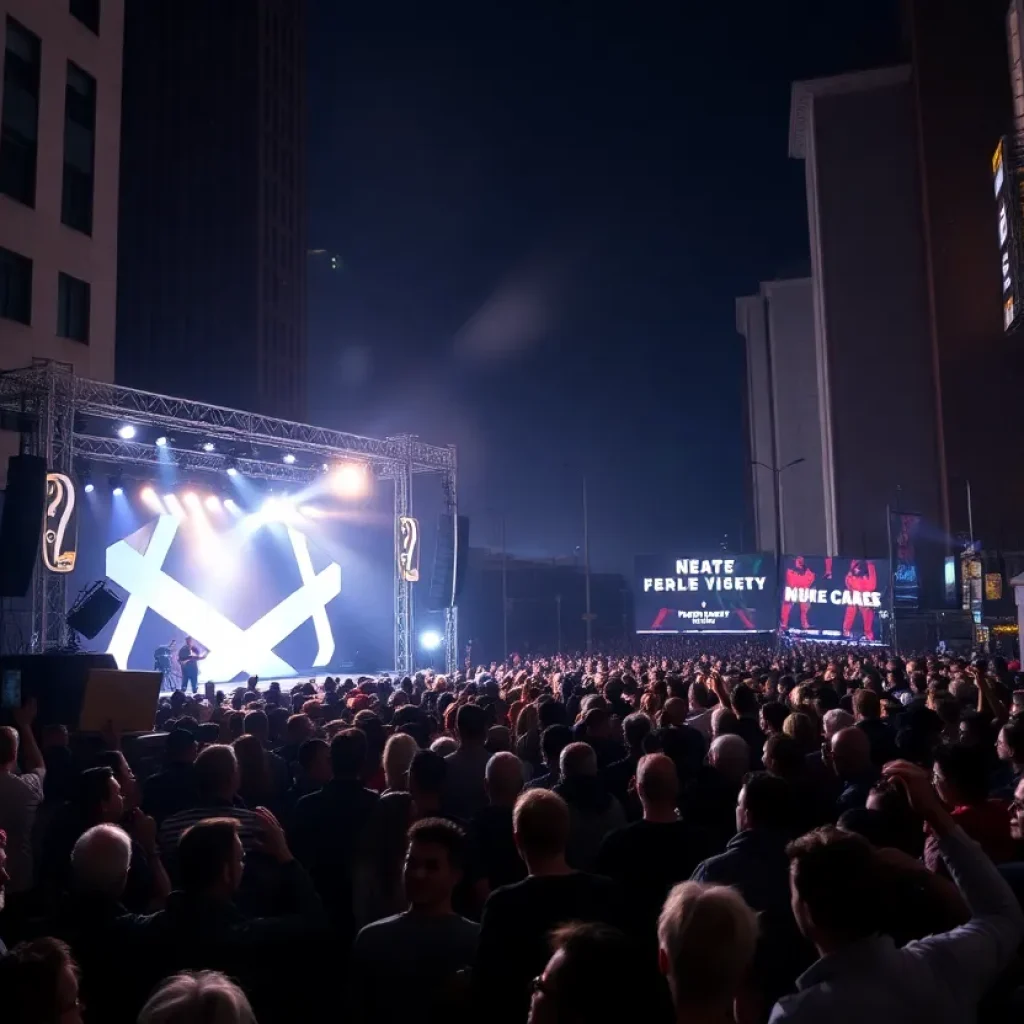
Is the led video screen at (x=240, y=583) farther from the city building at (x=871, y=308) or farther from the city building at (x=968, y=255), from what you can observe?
the city building at (x=968, y=255)

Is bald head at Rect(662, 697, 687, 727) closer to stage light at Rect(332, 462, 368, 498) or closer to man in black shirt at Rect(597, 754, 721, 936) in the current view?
man in black shirt at Rect(597, 754, 721, 936)

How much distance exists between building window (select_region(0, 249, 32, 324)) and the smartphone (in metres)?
11.9

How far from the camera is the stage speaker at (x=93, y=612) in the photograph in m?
17.5

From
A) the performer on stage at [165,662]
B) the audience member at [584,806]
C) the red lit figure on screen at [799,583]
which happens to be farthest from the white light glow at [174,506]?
the audience member at [584,806]

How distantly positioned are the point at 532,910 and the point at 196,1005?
136cm

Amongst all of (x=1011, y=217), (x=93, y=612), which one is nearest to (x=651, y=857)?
(x=93, y=612)

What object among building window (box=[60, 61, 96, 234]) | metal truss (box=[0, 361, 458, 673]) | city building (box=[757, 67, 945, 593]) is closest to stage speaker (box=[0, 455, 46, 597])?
metal truss (box=[0, 361, 458, 673])

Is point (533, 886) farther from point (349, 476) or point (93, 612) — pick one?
point (349, 476)

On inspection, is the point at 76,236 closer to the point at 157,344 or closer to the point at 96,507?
the point at 96,507

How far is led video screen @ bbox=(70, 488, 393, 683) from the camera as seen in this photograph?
26.1m

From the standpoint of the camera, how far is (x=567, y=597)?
57.3 metres

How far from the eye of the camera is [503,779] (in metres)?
5.01

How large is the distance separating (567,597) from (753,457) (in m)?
18.9

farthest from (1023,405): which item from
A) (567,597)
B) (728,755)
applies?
(728,755)
